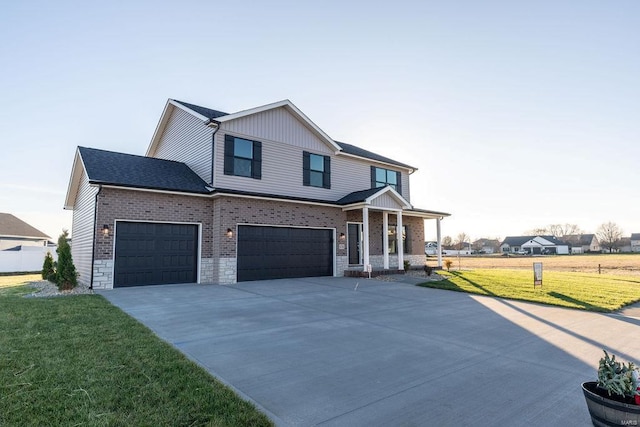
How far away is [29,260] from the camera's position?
22.2 meters

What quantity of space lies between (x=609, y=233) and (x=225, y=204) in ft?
400

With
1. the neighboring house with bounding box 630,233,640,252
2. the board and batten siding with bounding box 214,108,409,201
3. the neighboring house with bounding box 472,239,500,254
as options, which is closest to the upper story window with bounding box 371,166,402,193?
the board and batten siding with bounding box 214,108,409,201

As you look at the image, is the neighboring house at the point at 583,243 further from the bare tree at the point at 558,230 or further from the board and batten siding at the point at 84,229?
the board and batten siding at the point at 84,229

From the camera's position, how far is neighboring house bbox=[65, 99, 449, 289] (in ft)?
38.7

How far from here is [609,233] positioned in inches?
3834

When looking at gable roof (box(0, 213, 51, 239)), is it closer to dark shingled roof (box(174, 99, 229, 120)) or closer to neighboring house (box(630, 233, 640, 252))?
dark shingled roof (box(174, 99, 229, 120))

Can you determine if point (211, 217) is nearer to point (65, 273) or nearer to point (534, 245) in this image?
point (65, 273)

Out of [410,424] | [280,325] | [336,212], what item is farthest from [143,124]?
[410,424]

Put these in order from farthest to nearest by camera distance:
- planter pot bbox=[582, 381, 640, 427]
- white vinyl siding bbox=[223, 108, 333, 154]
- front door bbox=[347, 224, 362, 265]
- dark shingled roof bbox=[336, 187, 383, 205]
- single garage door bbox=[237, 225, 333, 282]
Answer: front door bbox=[347, 224, 362, 265], dark shingled roof bbox=[336, 187, 383, 205], white vinyl siding bbox=[223, 108, 333, 154], single garage door bbox=[237, 225, 333, 282], planter pot bbox=[582, 381, 640, 427]

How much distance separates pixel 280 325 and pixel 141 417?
12.3ft

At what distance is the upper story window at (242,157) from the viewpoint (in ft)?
45.5

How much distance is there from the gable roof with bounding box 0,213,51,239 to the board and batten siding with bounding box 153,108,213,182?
88.3ft

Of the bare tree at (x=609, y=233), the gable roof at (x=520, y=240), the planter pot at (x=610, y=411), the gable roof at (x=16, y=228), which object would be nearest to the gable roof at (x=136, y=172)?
the planter pot at (x=610, y=411)

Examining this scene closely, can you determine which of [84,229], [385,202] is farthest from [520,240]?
[84,229]
